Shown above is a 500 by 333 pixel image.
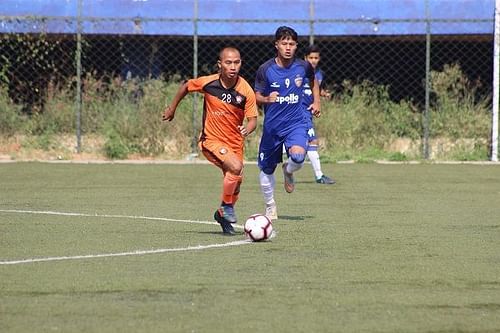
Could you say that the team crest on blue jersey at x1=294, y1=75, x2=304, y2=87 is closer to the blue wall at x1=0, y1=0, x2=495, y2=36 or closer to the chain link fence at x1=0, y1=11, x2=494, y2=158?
the chain link fence at x1=0, y1=11, x2=494, y2=158

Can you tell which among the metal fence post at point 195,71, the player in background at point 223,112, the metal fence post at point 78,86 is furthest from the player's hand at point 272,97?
the metal fence post at point 78,86

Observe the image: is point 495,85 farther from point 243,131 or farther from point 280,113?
point 243,131

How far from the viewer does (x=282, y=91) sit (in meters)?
12.6

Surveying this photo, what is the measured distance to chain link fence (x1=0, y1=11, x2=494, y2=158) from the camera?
23938mm

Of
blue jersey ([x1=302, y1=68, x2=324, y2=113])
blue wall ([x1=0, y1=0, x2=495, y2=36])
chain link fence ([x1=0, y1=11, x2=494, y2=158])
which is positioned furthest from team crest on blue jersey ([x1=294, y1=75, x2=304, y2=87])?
blue wall ([x1=0, y1=0, x2=495, y2=36])

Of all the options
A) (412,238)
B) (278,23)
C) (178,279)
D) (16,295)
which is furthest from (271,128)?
(278,23)

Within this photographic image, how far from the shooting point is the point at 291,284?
7.95 m

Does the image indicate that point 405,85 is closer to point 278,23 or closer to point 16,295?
point 278,23

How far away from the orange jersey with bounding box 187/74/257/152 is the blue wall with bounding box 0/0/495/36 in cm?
1262

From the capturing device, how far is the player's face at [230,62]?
1104cm

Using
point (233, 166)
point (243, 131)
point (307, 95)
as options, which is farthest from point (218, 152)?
point (307, 95)

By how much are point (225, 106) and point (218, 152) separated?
0.47m

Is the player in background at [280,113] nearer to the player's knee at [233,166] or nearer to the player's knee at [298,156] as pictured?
the player's knee at [298,156]

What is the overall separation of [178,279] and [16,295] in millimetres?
1184
